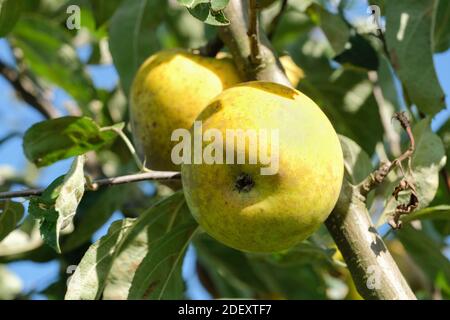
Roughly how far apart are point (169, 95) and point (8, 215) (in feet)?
1.16

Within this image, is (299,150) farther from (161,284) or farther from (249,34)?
(161,284)

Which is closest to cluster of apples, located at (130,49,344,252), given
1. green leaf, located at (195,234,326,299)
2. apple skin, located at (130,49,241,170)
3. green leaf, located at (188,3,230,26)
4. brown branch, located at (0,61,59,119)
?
green leaf, located at (188,3,230,26)

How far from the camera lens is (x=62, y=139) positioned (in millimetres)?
1628

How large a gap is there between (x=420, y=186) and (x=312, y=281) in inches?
25.7

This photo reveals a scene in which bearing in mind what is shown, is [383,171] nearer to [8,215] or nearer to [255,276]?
[8,215]

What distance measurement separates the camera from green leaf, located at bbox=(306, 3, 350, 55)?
173 cm

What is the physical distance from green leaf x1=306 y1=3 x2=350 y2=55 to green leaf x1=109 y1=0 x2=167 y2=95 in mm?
393

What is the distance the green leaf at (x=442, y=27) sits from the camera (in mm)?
1747

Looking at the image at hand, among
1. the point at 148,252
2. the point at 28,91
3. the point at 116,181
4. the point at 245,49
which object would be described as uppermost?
the point at 245,49

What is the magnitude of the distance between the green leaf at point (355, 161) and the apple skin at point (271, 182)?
0.85 feet

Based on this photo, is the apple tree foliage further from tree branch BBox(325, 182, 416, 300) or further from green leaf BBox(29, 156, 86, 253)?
tree branch BBox(325, 182, 416, 300)

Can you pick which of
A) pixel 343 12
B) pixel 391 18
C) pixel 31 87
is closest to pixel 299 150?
pixel 391 18

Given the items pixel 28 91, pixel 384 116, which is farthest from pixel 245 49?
pixel 28 91

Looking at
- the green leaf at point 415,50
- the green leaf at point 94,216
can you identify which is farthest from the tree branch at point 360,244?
the green leaf at point 94,216
